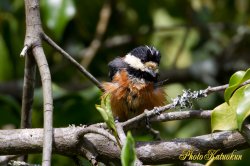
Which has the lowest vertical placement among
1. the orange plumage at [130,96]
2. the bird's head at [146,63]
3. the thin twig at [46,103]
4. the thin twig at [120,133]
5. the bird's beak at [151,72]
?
the thin twig at [120,133]

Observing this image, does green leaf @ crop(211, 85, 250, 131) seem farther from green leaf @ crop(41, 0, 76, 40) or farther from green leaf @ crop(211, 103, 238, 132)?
green leaf @ crop(41, 0, 76, 40)

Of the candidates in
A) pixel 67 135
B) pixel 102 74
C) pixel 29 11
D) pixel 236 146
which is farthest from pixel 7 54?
pixel 236 146

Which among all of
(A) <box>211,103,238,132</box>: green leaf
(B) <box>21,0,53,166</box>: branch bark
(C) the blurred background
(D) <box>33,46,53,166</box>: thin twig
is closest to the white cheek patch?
(C) the blurred background

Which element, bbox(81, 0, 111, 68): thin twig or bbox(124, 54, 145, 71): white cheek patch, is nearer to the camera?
bbox(124, 54, 145, 71): white cheek patch

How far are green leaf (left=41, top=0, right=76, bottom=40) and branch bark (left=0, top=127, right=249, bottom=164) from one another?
1.31 metres

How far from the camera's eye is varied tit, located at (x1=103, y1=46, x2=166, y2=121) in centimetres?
374

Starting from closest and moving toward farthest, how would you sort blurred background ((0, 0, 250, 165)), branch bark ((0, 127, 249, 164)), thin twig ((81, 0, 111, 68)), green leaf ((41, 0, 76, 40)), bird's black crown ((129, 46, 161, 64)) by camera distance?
1. branch bark ((0, 127, 249, 164))
2. green leaf ((41, 0, 76, 40))
3. bird's black crown ((129, 46, 161, 64))
4. blurred background ((0, 0, 250, 165))
5. thin twig ((81, 0, 111, 68))

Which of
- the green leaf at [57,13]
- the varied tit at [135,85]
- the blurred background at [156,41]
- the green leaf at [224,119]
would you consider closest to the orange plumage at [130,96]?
the varied tit at [135,85]

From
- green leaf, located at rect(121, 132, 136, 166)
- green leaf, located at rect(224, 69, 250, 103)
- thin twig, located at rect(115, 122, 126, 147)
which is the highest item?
green leaf, located at rect(224, 69, 250, 103)

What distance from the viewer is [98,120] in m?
3.73

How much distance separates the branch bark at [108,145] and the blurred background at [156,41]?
5.06 feet

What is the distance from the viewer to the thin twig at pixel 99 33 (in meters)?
4.66

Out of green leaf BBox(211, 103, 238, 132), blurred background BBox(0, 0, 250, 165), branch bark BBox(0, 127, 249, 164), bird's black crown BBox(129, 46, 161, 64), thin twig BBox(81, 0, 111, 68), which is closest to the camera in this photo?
green leaf BBox(211, 103, 238, 132)

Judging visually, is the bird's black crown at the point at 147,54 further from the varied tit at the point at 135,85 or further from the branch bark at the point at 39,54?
the branch bark at the point at 39,54
